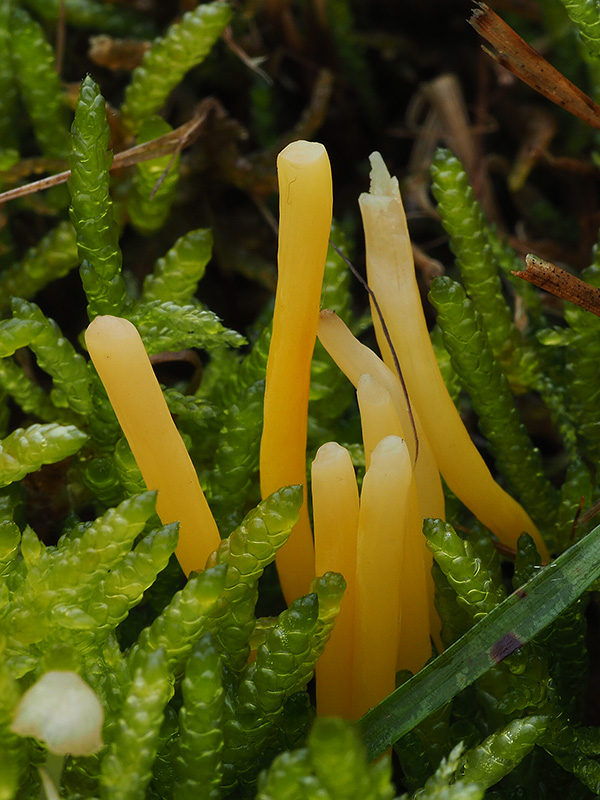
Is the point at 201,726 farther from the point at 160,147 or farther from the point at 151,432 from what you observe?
the point at 160,147

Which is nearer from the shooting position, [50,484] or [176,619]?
[176,619]

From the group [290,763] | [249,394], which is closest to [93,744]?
[290,763]

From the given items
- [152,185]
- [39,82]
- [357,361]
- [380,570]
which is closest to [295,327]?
[357,361]

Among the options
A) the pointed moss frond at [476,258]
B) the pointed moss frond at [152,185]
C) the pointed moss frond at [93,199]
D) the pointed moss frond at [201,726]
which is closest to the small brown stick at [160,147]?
the pointed moss frond at [152,185]

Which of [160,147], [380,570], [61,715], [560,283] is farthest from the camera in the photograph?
[160,147]

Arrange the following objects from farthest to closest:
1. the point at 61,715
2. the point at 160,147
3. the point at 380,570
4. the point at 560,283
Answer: the point at 160,147 → the point at 560,283 → the point at 380,570 → the point at 61,715

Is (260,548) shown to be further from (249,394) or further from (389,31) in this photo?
(389,31)
